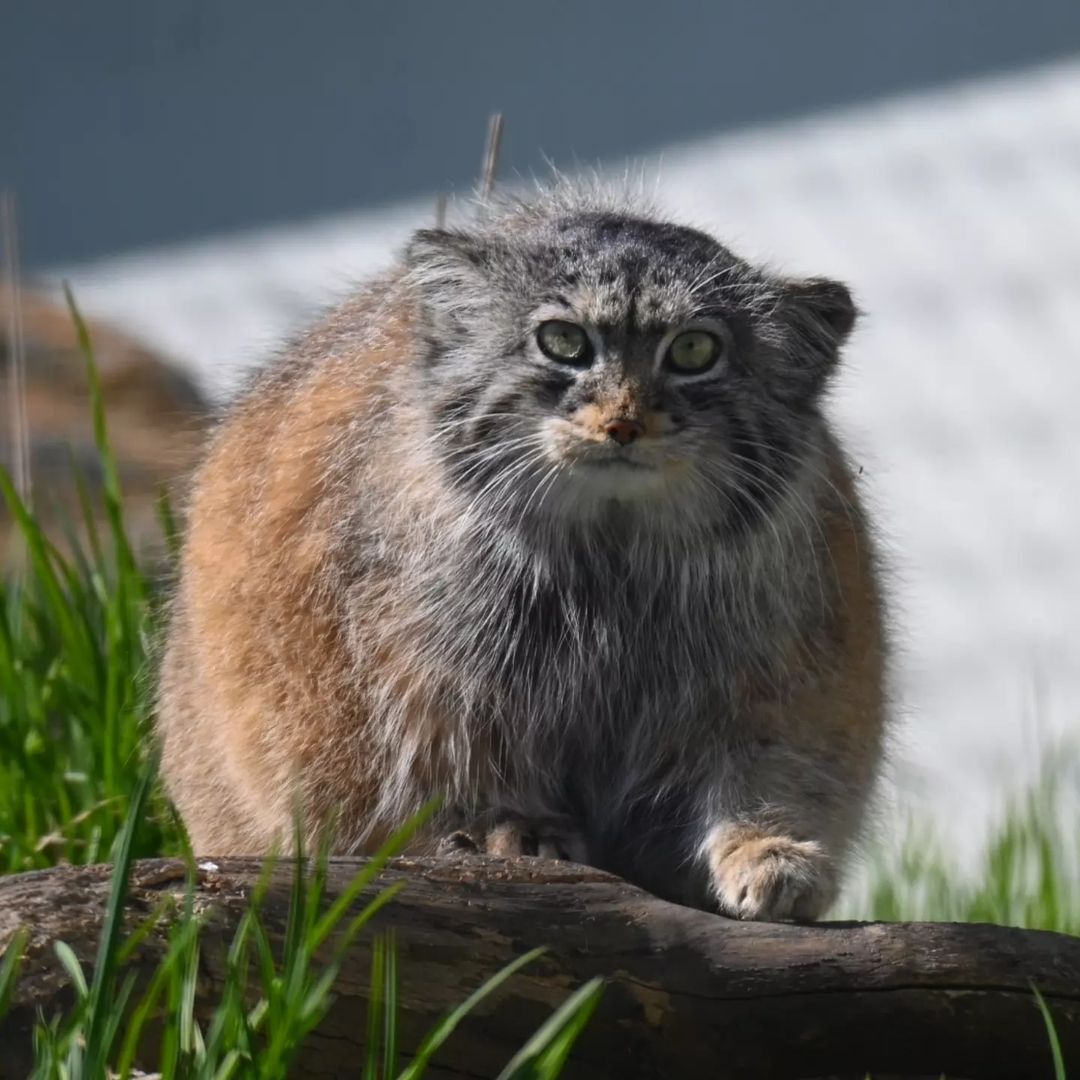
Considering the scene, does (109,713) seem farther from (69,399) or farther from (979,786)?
(979,786)

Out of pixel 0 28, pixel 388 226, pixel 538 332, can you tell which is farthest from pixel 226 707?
pixel 0 28

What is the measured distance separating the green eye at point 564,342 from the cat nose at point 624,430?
203mm

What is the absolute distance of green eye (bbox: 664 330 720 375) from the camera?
352 cm

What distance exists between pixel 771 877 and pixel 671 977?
1.65 ft

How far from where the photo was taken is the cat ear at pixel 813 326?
12.5ft

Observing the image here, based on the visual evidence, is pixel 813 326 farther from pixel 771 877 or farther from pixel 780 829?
pixel 771 877

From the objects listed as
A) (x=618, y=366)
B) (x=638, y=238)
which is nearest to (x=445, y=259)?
(x=638, y=238)

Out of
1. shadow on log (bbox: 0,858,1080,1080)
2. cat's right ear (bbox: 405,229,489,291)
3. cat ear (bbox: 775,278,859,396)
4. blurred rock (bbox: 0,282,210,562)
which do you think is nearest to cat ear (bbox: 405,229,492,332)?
cat's right ear (bbox: 405,229,489,291)

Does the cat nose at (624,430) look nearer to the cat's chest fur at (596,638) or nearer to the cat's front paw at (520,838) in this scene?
the cat's chest fur at (596,638)

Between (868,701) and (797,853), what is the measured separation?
2.00ft

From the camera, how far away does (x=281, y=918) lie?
280 centimetres

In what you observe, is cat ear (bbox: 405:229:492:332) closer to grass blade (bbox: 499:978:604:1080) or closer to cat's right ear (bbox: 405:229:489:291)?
cat's right ear (bbox: 405:229:489:291)

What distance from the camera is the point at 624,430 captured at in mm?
3355

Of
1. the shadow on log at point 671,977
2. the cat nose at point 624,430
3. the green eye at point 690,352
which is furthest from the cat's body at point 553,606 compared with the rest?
the shadow on log at point 671,977
